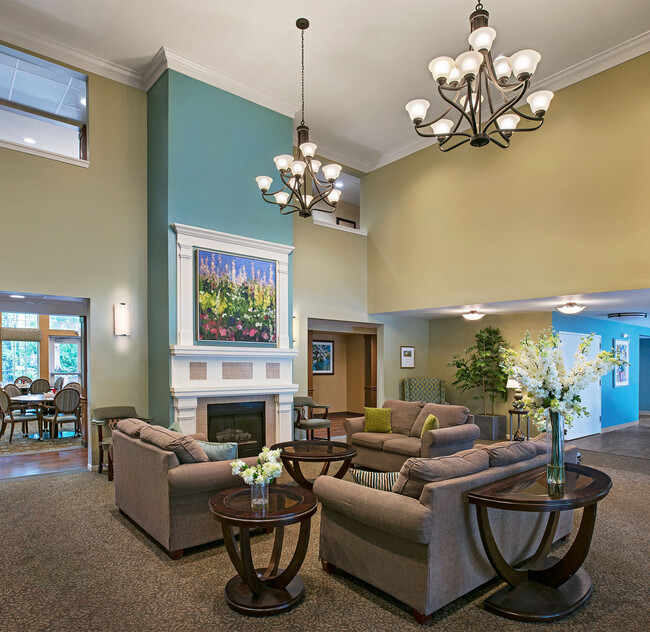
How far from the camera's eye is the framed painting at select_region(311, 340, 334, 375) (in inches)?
469

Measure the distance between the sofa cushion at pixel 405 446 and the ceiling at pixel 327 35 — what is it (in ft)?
16.6

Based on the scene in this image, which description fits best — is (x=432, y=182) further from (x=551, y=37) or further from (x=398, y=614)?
(x=398, y=614)

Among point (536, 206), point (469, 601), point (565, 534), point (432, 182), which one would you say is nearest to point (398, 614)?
point (469, 601)

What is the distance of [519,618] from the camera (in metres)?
2.68

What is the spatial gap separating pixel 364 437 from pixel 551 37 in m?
5.60

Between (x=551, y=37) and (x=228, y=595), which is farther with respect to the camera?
(x=551, y=37)

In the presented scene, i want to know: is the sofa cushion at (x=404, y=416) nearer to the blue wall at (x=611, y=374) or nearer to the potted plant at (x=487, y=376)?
the potted plant at (x=487, y=376)

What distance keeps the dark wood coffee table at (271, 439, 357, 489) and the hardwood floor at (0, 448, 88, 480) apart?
316 cm

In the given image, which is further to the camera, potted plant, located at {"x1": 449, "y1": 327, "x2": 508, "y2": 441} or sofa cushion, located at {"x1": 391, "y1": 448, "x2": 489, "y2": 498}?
potted plant, located at {"x1": 449, "y1": 327, "x2": 508, "y2": 441}

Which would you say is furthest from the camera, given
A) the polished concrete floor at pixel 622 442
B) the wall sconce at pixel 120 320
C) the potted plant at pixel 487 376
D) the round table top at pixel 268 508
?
the potted plant at pixel 487 376

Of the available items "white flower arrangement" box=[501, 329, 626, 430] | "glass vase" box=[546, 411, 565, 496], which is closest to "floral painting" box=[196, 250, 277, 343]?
"white flower arrangement" box=[501, 329, 626, 430]

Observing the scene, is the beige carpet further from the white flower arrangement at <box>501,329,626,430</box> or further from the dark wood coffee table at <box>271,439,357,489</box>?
the white flower arrangement at <box>501,329,626,430</box>

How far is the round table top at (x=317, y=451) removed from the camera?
14.8ft

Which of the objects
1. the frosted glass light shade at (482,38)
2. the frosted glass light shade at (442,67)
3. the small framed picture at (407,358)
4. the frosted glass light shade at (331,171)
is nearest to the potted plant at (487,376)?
the small framed picture at (407,358)
